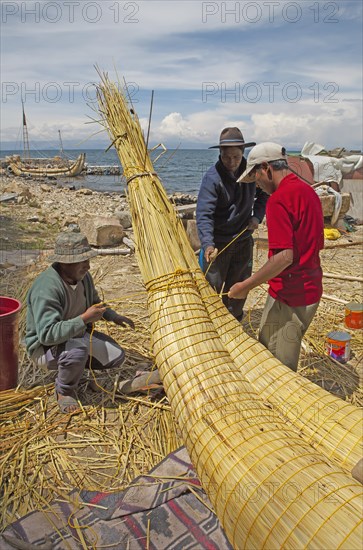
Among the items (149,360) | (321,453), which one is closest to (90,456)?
(149,360)

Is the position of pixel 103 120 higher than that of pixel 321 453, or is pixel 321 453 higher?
pixel 103 120

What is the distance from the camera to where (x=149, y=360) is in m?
3.71

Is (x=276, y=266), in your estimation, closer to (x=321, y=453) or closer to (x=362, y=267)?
(x=321, y=453)

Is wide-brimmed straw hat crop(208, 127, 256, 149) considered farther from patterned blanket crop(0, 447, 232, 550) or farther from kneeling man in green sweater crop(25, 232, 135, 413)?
patterned blanket crop(0, 447, 232, 550)

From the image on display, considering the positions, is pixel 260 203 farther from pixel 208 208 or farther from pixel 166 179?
pixel 166 179

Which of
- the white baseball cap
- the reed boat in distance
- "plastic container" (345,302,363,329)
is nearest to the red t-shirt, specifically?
the white baseball cap

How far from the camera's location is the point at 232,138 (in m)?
3.39

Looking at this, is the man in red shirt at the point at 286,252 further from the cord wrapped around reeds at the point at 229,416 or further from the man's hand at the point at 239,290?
the cord wrapped around reeds at the point at 229,416

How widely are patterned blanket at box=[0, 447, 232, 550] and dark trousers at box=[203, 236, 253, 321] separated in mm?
1721

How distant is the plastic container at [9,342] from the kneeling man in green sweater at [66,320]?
0.13 meters

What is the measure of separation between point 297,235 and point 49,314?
60.2 inches

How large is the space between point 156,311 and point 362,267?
4.99 meters

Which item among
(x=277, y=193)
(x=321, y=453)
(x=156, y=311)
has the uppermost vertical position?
(x=277, y=193)

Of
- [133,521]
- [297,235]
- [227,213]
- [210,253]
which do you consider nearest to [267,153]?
[297,235]
